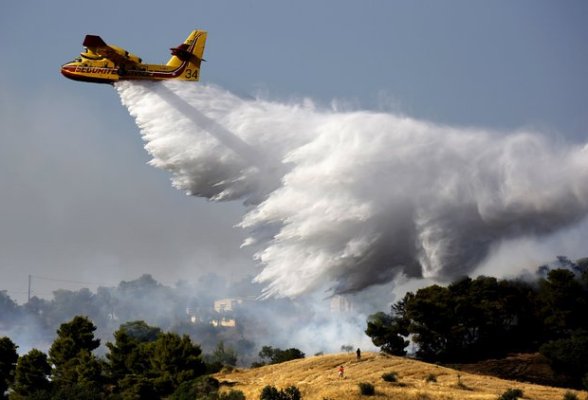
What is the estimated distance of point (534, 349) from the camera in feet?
257

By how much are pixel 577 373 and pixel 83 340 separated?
38789 mm

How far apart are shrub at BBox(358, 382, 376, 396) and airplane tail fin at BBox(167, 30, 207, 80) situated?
25.9 m

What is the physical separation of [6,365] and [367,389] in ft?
114

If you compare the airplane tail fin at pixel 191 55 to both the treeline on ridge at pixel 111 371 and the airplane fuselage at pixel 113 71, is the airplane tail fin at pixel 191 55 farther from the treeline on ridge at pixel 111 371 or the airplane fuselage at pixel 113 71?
the treeline on ridge at pixel 111 371

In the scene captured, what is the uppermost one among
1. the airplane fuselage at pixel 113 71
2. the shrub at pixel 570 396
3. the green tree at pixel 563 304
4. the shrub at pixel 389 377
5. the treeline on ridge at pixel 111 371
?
the airplane fuselage at pixel 113 71

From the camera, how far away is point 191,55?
225ft

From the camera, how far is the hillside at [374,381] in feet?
185

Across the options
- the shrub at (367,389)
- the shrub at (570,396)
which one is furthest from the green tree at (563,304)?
the shrub at (367,389)

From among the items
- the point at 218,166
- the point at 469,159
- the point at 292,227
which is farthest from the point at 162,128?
the point at 469,159

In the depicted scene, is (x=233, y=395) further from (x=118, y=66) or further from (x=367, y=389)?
(x=118, y=66)

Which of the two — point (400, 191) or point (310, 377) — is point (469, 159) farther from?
point (310, 377)

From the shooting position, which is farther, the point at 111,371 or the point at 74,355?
the point at 74,355

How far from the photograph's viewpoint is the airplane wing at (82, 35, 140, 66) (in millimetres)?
66312

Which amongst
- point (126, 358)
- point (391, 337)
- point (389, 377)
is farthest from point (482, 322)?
point (126, 358)
